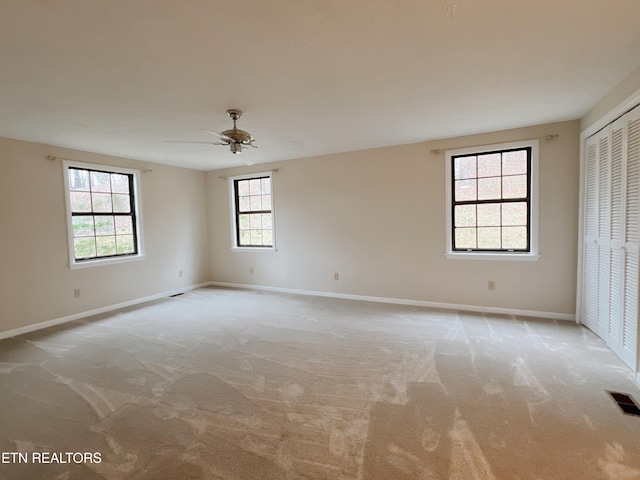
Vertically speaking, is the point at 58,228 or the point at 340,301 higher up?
the point at 58,228

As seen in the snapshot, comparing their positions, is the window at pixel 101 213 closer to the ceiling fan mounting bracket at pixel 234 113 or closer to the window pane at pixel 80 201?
the window pane at pixel 80 201

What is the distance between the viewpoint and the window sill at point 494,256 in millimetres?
4020

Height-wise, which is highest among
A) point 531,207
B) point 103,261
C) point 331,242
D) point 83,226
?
point 531,207

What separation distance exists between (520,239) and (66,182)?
20.8ft

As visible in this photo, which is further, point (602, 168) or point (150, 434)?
point (602, 168)

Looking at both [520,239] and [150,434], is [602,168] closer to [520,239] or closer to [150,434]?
[520,239]

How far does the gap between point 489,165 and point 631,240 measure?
1.94 m

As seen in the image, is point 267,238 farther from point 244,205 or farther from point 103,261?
point 103,261

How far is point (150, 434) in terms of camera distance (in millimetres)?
1991

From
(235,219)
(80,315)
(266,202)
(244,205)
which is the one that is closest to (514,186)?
(266,202)

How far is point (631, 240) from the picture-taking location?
8.64ft

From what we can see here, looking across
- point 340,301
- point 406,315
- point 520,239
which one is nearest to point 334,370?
point 406,315

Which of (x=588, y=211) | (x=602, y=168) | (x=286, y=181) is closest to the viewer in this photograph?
(x=602, y=168)

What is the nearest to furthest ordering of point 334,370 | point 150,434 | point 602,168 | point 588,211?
point 150,434, point 334,370, point 602,168, point 588,211
